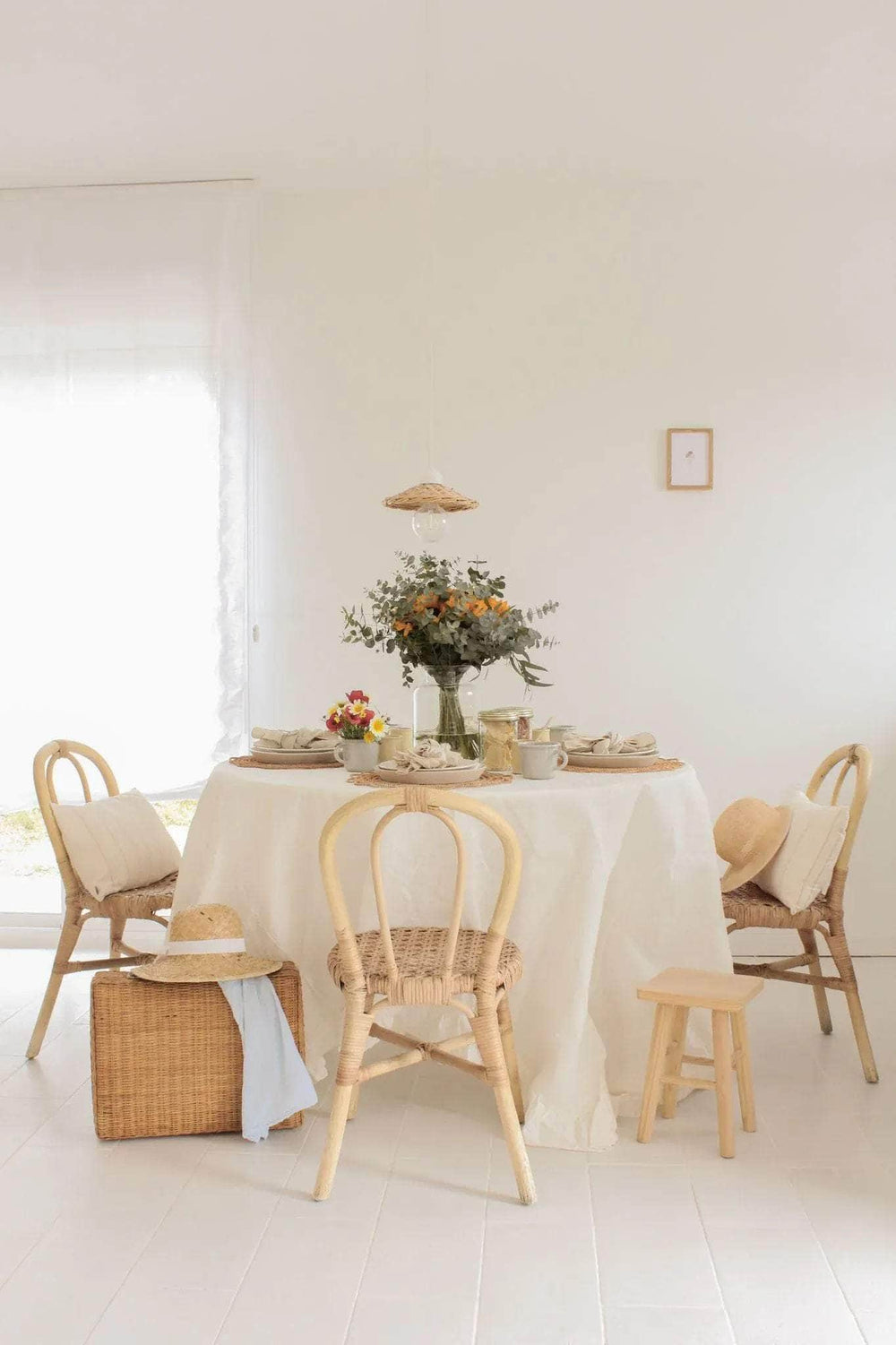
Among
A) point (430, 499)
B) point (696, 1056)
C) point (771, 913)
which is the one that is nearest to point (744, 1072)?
point (696, 1056)

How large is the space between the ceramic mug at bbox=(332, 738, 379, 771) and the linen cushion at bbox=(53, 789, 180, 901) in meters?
0.71

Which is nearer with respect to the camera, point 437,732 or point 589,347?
point 437,732

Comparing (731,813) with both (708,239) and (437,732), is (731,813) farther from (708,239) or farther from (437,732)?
(708,239)

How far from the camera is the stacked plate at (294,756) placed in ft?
10.6

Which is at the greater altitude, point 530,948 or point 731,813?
point 731,813

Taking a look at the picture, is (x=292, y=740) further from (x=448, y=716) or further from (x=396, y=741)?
(x=448, y=716)

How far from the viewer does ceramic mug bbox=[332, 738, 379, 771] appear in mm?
3070

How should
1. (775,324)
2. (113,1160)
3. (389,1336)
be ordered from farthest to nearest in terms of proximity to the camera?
(775,324)
(113,1160)
(389,1336)

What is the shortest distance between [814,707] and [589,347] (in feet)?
5.04

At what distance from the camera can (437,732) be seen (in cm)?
313

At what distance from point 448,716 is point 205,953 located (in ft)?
2.67

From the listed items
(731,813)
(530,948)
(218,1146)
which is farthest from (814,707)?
(218,1146)

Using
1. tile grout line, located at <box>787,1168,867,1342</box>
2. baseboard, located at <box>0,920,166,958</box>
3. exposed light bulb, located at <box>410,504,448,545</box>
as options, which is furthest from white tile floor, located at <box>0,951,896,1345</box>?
baseboard, located at <box>0,920,166,958</box>

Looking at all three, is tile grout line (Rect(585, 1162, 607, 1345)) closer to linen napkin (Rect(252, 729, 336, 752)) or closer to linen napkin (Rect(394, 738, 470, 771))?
linen napkin (Rect(394, 738, 470, 771))
